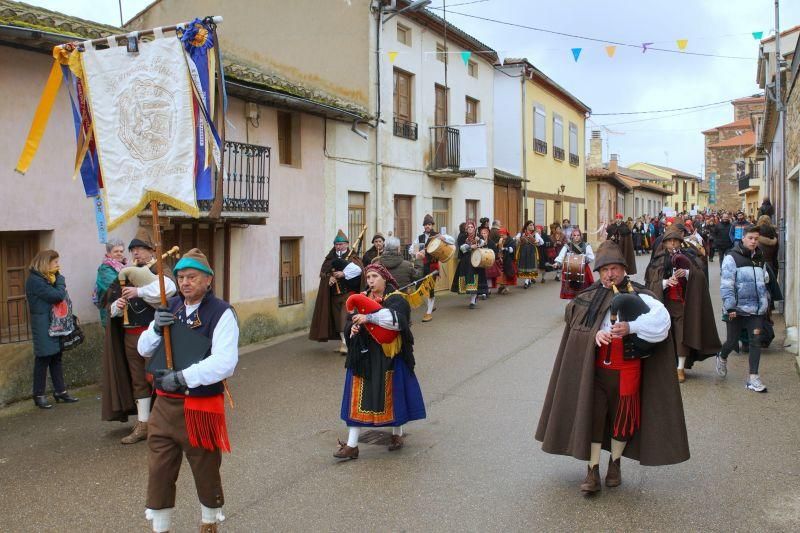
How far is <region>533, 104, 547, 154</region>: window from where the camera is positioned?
27528 mm

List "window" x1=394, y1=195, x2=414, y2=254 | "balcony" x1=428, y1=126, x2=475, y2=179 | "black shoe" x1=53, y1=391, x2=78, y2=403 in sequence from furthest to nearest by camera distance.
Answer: "balcony" x1=428, y1=126, x2=475, y2=179
"window" x1=394, y1=195, x2=414, y2=254
"black shoe" x1=53, y1=391, x2=78, y2=403

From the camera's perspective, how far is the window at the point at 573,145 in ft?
107

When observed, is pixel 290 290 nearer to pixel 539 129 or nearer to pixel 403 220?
pixel 403 220

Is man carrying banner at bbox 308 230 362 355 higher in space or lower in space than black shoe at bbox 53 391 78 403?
higher

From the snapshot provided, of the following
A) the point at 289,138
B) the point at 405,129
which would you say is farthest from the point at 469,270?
the point at 289,138

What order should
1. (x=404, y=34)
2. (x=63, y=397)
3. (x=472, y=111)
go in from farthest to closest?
(x=472, y=111) < (x=404, y=34) < (x=63, y=397)

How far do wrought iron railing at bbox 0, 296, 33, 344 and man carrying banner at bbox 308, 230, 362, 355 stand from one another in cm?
384

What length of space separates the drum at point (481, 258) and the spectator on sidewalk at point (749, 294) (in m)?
7.56

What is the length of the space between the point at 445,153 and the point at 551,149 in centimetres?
1152

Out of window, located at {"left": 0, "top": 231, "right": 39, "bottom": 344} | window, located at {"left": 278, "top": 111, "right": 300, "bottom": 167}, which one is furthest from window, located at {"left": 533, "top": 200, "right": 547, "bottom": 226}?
window, located at {"left": 0, "top": 231, "right": 39, "bottom": 344}

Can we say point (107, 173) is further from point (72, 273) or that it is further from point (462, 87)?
point (462, 87)

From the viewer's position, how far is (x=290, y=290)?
1389 cm

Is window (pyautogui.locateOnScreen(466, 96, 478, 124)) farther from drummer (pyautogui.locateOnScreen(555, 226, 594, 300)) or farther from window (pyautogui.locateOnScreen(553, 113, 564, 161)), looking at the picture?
window (pyautogui.locateOnScreen(553, 113, 564, 161))

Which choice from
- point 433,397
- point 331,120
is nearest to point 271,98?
point 331,120
